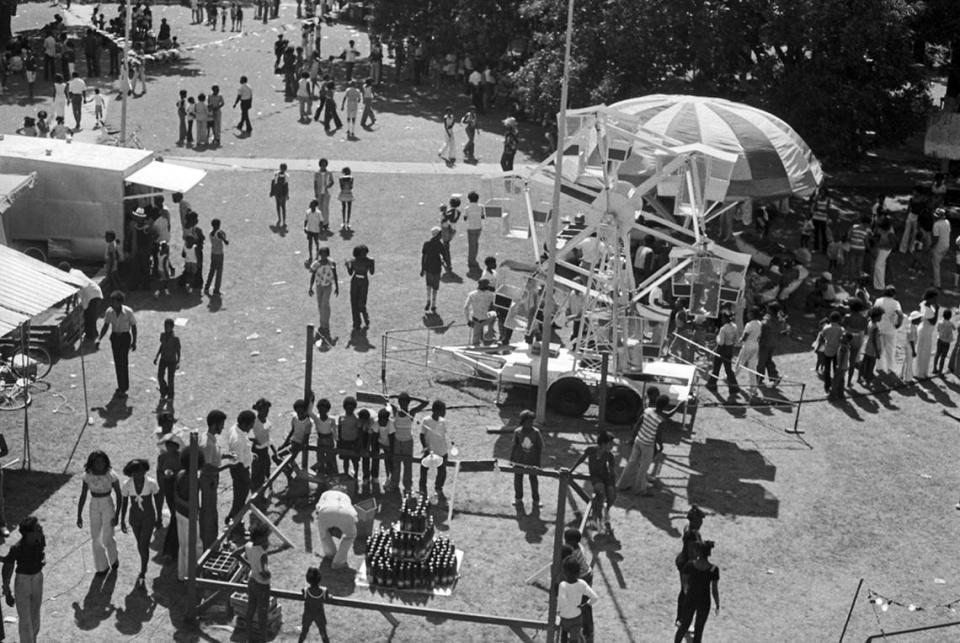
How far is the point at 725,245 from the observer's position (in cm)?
2850

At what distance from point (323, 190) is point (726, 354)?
965cm

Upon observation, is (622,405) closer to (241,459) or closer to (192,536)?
(241,459)

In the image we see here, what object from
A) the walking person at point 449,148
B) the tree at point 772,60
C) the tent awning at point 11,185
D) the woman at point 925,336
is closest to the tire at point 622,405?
the woman at point 925,336

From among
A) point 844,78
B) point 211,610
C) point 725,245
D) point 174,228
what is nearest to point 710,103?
point 725,245

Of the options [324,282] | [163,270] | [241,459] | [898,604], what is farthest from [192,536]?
[163,270]

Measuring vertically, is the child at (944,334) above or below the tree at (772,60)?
below

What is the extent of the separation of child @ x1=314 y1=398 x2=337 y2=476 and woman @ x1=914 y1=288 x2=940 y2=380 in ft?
34.0

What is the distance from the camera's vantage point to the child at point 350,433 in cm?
1725

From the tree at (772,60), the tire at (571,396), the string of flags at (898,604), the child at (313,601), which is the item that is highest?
the tree at (772,60)

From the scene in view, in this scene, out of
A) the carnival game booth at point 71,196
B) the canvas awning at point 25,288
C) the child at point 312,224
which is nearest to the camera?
the canvas awning at point 25,288

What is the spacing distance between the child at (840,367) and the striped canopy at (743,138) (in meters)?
5.09

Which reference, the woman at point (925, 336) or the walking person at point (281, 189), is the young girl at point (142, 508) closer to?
the walking person at point (281, 189)

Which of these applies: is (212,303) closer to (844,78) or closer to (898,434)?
(898,434)

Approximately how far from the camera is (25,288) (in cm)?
1858
